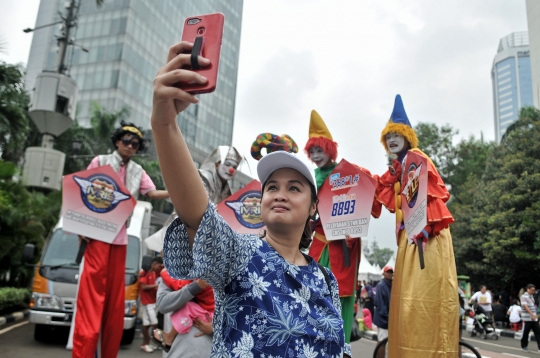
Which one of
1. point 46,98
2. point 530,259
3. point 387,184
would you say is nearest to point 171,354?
point 387,184

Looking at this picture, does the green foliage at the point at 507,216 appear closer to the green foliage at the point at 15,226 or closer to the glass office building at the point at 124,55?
the green foliage at the point at 15,226

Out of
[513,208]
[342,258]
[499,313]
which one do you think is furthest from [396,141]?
[513,208]

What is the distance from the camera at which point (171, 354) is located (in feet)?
8.76

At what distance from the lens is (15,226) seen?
387 inches

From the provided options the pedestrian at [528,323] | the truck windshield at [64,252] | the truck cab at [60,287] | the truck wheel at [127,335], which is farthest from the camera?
the pedestrian at [528,323]

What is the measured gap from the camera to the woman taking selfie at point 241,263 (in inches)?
45.2

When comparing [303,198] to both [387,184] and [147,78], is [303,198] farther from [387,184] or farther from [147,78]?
[147,78]

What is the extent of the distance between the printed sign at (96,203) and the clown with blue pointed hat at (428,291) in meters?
2.36

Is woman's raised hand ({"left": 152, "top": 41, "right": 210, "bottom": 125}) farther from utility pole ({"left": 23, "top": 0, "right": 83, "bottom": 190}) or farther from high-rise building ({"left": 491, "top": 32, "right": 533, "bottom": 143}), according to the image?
high-rise building ({"left": 491, "top": 32, "right": 533, "bottom": 143})

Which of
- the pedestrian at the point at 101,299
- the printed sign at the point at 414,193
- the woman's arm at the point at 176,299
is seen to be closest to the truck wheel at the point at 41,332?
the pedestrian at the point at 101,299

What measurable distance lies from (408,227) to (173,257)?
2502 millimetres

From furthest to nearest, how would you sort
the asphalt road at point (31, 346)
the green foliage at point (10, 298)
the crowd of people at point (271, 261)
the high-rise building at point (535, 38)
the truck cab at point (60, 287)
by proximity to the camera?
the high-rise building at point (535, 38) → the green foliage at point (10, 298) → the truck cab at point (60, 287) → the asphalt road at point (31, 346) → the crowd of people at point (271, 261)

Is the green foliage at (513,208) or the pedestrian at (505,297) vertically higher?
the green foliage at (513,208)

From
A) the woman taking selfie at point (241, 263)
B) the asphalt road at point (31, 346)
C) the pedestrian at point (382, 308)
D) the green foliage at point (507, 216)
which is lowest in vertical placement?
the asphalt road at point (31, 346)
